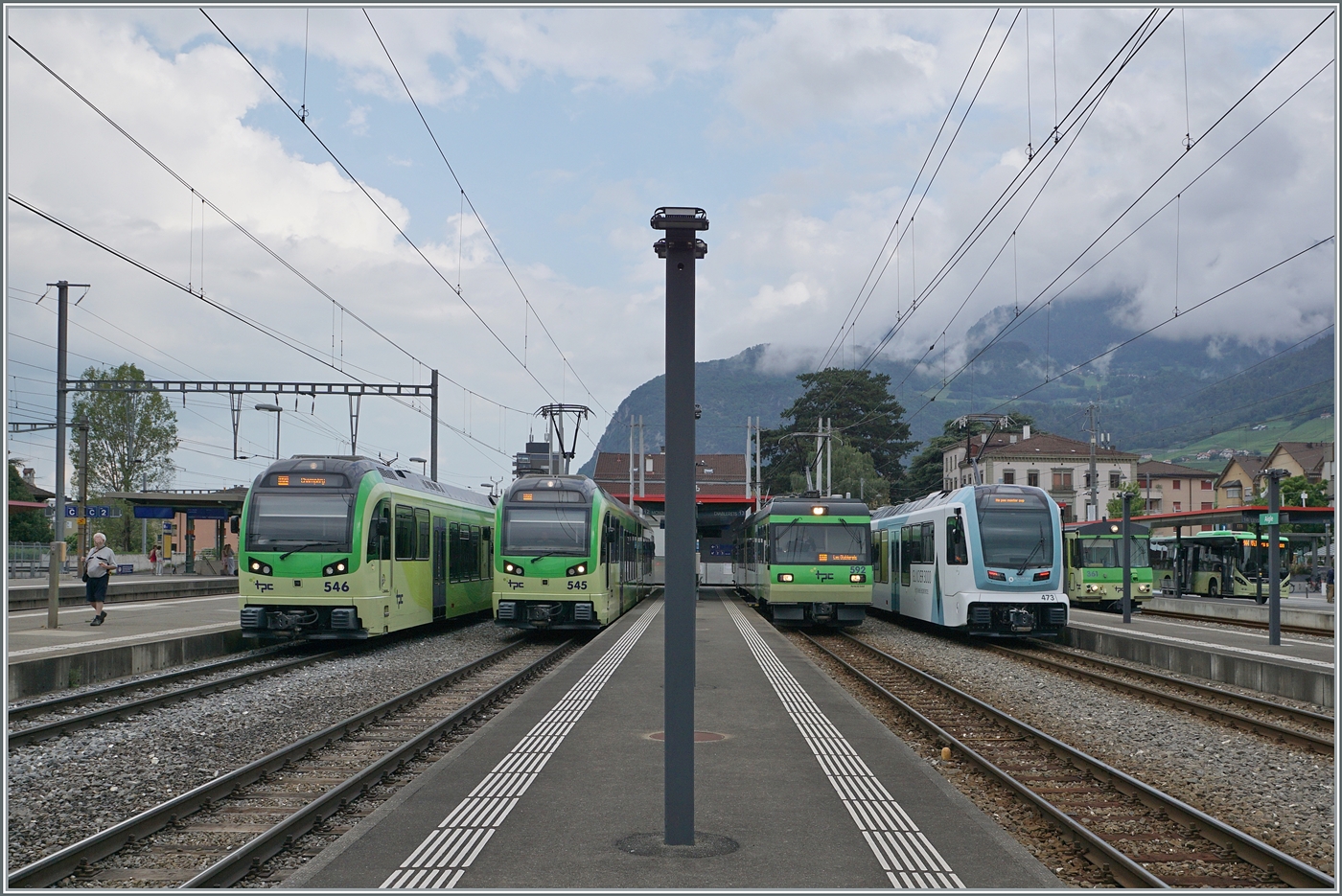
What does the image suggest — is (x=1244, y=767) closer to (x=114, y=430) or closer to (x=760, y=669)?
(x=760, y=669)

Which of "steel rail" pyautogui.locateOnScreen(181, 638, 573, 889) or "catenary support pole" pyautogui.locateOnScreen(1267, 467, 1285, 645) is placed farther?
"catenary support pole" pyautogui.locateOnScreen(1267, 467, 1285, 645)

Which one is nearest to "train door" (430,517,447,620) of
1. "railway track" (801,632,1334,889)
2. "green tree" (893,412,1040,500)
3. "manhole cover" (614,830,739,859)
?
"railway track" (801,632,1334,889)

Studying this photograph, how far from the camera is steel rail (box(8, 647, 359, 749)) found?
1079 centimetres

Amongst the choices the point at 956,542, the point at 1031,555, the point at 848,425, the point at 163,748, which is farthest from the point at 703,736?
the point at 848,425

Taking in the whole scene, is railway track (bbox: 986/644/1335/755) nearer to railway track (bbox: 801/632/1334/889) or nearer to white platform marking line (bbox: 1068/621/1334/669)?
white platform marking line (bbox: 1068/621/1334/669)

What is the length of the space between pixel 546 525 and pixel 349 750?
37.0 ft

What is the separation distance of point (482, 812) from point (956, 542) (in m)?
16.2

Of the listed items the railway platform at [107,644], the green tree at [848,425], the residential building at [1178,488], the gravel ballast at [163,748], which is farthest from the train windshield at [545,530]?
the residential building at [1178,488]

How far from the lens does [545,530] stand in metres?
21.6

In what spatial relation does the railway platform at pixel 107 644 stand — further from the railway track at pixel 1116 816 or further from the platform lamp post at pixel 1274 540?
the platform lamp post at pixel 1274 540

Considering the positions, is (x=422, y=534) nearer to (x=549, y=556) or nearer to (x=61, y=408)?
(x=549, y=556)

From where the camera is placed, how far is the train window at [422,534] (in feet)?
69.6

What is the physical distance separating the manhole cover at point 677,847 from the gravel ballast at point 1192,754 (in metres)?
3.76

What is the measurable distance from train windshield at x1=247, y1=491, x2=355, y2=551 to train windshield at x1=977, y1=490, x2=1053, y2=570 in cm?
1180
